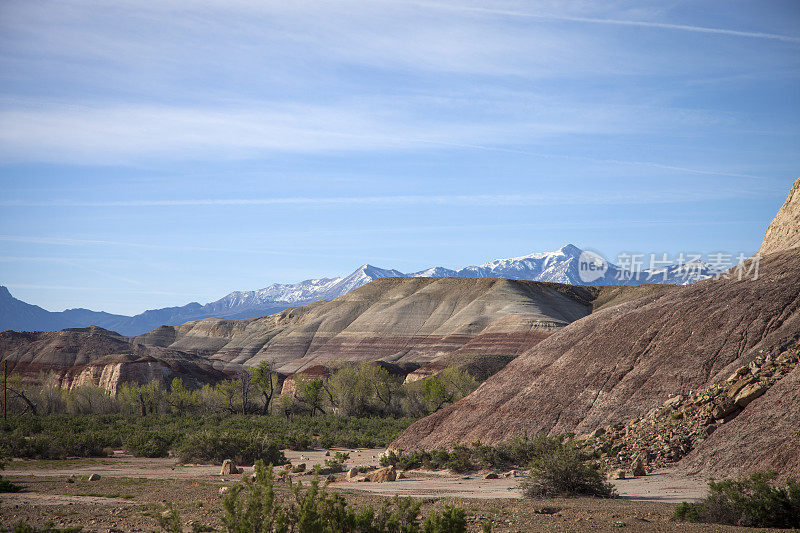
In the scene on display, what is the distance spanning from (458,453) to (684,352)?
9573mm

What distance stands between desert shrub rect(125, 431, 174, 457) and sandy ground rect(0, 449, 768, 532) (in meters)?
8.02

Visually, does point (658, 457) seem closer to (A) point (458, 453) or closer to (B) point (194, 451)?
(A) point (458, 453)

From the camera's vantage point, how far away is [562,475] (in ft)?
59.1

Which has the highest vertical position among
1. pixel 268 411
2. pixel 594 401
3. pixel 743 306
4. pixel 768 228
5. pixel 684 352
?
pixel 768 228

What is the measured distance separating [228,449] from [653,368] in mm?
18943

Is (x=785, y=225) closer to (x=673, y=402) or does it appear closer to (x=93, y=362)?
(x=673, y=402)

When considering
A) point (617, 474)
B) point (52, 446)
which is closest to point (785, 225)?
point (617, 474)

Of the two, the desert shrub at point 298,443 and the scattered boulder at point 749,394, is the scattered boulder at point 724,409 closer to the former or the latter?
the scattered boulder at point 749,394

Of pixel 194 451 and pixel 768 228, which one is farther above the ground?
pixel 768 228

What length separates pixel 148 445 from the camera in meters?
35.7

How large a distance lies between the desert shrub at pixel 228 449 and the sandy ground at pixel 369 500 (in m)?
2.69

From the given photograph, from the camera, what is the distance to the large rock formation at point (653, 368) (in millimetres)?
19859

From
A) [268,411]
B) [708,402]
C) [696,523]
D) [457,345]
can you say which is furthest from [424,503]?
[457,345]

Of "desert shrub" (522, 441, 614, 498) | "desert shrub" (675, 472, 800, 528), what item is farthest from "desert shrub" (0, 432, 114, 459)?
"desert shrub" (675, 472, 800, 528)
